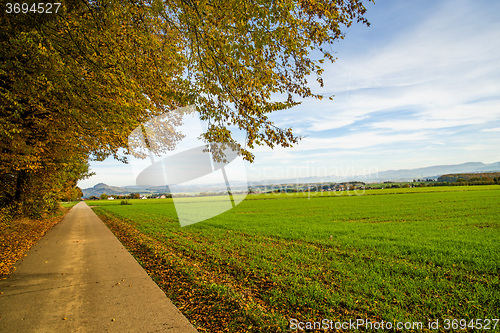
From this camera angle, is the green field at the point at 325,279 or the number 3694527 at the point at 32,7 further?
the number 3694527 at the point at 32,7

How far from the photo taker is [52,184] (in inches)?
579

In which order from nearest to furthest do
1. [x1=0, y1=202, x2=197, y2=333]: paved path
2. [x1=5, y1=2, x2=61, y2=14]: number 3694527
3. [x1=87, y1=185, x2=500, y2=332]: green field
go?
[x1=0, y1=202, x2=197, y2=333]: paved path, [x1=87, y1=185, x2=500, y2=332]: green field, [x1=5, y1=2, x2=61, y2=14]: number 3694527

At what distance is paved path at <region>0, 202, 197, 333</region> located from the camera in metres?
3.70

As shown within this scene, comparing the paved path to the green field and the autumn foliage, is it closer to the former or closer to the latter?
the green field

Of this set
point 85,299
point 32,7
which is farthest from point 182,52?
point 85,299

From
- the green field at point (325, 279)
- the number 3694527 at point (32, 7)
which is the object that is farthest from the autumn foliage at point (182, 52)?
the green field at point (325, 279)

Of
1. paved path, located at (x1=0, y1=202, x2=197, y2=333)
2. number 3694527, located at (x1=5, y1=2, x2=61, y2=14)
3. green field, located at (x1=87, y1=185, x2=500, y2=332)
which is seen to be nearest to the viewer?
paved path, located at (x1=0, y1=202, x2=197, y2=333)

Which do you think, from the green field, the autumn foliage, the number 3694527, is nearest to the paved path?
the green field

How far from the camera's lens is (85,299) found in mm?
4617

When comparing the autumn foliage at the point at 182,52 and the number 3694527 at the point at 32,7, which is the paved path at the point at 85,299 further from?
the number 3694527 at the point at 32,7

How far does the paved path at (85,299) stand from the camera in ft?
12.1

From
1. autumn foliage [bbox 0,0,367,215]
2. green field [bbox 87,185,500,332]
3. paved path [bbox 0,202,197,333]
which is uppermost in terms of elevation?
autumn foliage [bbox 0,0,367,215]

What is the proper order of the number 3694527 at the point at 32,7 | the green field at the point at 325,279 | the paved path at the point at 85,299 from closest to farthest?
the paved path at the point at 85,299 → the green field at the point at 325,279 → the number 3694527 at the point at 32,7

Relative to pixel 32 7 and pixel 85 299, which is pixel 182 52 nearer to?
pixel 32 7
